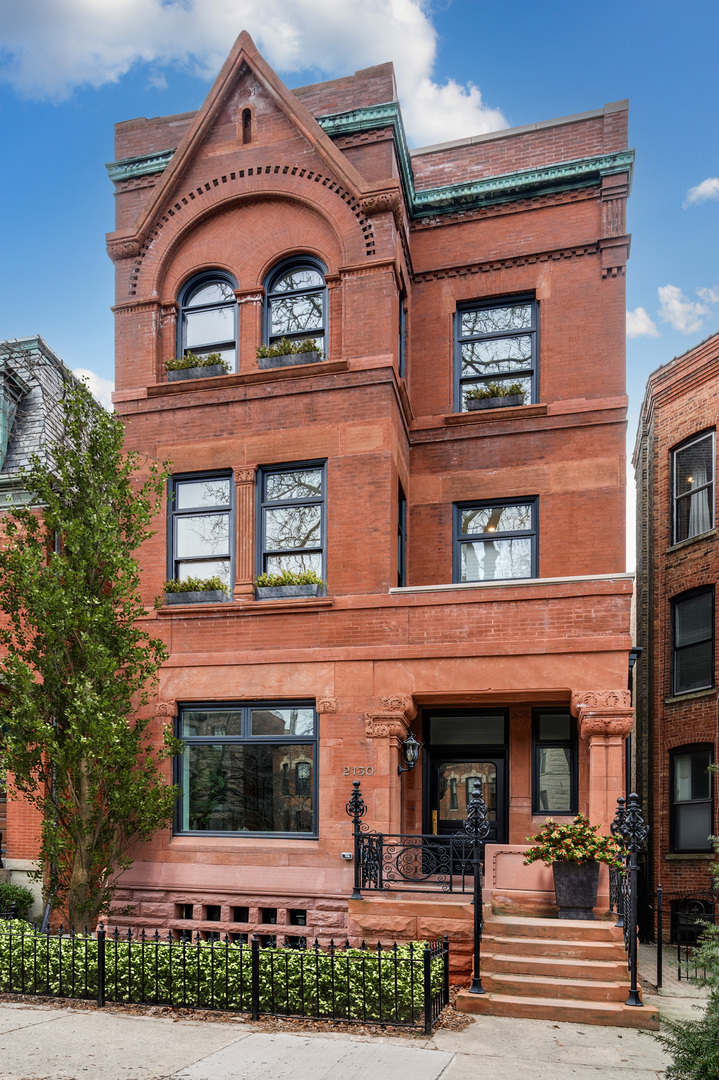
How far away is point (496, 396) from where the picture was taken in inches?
639

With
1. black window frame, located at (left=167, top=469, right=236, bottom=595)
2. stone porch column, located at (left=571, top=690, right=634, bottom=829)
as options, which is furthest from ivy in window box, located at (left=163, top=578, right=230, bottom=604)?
stone porch column, located at (left=571, top=690, right=634, bottom=829)

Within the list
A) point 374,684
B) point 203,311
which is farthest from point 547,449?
point 203,311

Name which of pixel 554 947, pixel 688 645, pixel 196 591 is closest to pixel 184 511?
pixel 196 591

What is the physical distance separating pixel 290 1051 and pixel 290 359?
10.6 meters

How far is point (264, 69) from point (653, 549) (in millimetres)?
14437

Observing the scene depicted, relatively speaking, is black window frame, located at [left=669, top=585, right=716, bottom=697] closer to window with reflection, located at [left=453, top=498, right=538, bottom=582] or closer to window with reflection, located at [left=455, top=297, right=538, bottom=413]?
window with reflection, located at [left=453, top=498, right=538, bottom=582]

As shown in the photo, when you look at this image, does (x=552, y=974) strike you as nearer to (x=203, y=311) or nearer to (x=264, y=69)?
(x=203, y=311)

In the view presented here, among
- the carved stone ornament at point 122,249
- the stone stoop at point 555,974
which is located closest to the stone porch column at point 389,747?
the stone stoop at point 555,974

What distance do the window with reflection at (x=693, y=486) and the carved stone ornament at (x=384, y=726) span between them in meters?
10.2

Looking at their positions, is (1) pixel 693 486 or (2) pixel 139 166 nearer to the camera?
(2) pixel 139 166

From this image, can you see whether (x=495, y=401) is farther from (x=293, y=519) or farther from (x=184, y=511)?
(x=184, y=511)

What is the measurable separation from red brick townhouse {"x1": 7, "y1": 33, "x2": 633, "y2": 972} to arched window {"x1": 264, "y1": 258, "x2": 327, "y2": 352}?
0.05m

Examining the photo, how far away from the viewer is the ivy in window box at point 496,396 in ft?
52.8

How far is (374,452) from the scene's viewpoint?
47.8 ft
